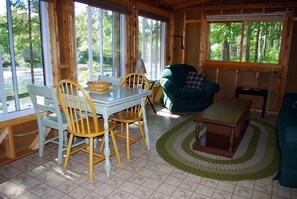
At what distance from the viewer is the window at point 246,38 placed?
5078 millimetres

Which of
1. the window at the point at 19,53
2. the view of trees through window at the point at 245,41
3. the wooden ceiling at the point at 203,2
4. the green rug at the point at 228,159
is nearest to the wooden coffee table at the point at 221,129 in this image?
the green rug at the point at 228,159

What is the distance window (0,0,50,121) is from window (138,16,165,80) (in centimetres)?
245

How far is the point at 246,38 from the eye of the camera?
17.5ft

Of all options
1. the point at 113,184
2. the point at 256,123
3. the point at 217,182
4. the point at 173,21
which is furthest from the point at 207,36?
the point at 113,184

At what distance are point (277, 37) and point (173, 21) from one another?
2.46 meters

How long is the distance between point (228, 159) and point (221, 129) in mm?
593

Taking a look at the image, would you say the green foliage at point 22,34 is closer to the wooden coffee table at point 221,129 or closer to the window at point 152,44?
the wooden coffee table at point 221,129

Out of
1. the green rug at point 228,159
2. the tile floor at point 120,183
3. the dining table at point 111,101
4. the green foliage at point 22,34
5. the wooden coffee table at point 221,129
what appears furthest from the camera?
the wooden coffee table at point 221,129

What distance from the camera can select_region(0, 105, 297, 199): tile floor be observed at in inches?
85.7

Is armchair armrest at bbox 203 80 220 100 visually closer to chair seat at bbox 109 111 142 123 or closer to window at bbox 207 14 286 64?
window at bbox 207 14 286 64

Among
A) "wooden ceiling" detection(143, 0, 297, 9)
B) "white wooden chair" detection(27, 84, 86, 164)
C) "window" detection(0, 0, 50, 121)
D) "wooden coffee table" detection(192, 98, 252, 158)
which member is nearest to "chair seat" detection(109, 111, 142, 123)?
"white wooden chair" detection(27, 84, 86, 164)

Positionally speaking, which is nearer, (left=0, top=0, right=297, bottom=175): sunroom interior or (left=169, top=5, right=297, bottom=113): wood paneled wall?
(left=0, top=0, right=297, bottom=175): sunroom interior

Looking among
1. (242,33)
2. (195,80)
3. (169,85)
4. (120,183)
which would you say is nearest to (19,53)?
(120,183)

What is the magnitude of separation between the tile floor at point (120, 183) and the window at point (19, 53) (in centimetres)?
73
